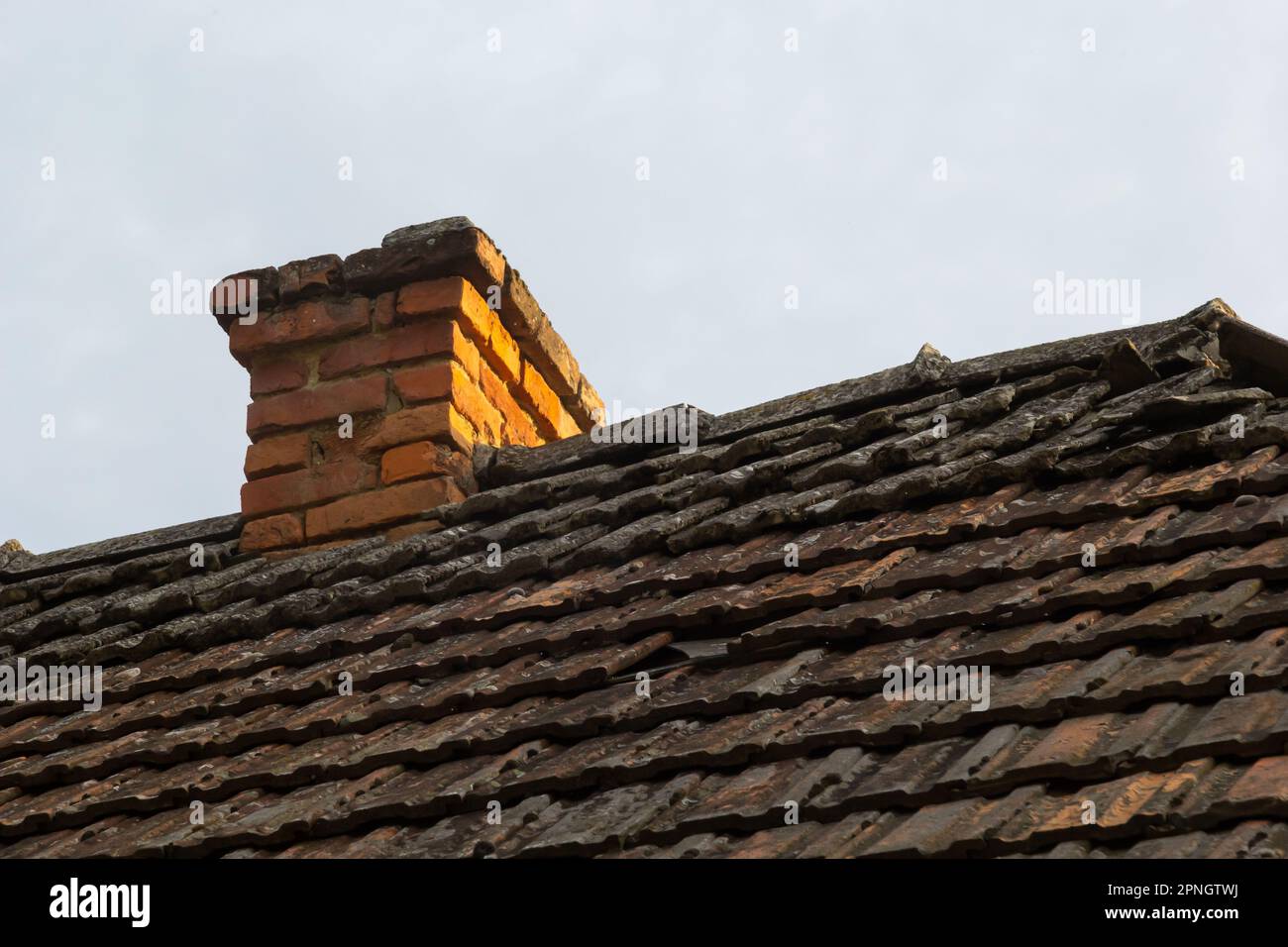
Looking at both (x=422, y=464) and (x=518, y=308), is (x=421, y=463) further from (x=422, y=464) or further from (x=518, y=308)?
(x=518, y=308)

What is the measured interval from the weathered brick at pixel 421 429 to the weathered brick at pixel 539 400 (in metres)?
0.66

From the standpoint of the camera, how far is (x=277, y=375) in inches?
233

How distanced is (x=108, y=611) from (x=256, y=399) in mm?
983

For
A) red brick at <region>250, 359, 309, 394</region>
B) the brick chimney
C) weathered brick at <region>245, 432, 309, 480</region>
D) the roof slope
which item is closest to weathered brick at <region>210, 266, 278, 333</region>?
the brick chimney

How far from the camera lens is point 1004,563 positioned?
3.45 meters

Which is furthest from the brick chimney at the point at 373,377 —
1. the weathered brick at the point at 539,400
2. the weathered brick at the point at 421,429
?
the weathered brick at the point at 539,400

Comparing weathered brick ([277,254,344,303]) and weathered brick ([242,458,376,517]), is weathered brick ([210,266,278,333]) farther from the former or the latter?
weathered brick ([242,458,376,517])

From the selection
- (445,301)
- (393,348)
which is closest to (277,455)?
(393,348)

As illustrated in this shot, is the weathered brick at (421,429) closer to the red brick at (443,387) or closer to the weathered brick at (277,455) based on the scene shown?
the red brick at (443,387)

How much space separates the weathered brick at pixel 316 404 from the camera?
18.6 ft

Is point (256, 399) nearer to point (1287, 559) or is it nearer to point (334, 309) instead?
point (334, 309)

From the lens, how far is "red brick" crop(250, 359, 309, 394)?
588 cm

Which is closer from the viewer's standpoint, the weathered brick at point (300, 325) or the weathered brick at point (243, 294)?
the weathered brick at point (300, 325)
